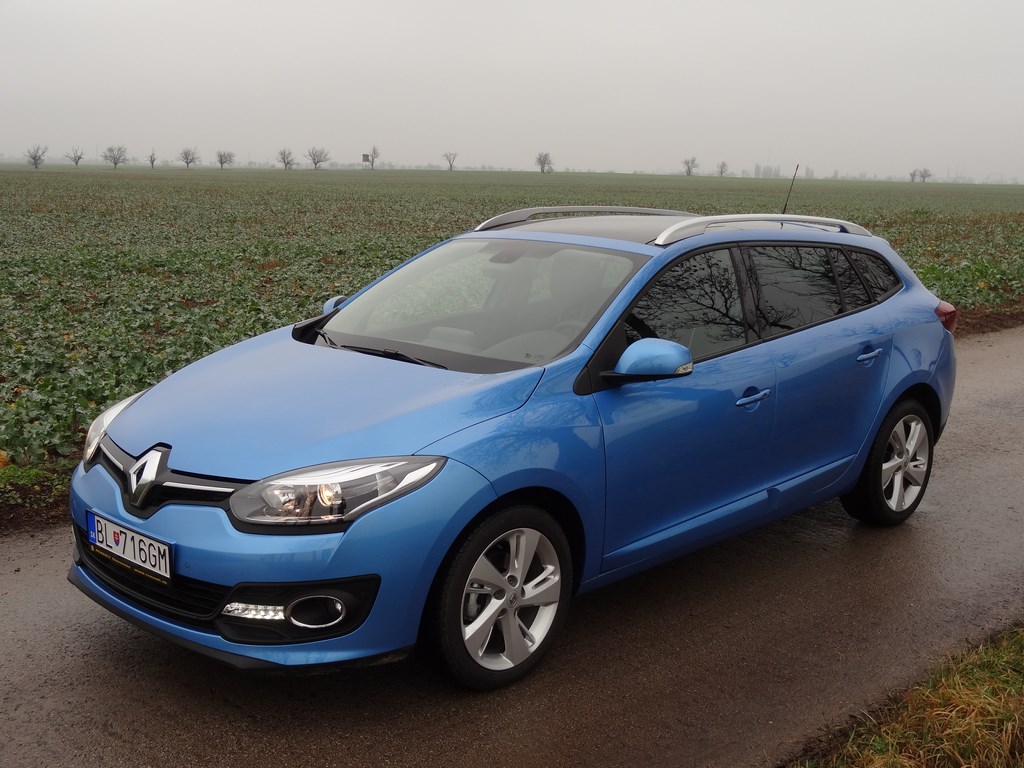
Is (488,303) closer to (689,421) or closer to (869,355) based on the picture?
(689,421)

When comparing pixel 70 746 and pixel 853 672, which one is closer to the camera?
pixel 70 746

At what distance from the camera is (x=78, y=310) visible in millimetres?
13500

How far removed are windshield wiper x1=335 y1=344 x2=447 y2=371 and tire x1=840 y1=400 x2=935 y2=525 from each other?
2623 millimetres

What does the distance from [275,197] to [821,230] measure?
55078mm

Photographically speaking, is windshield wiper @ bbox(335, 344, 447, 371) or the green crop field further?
the green crop field

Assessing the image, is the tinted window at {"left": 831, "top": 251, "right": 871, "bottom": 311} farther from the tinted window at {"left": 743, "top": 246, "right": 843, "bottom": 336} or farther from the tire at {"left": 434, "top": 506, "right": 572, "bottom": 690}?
the tire at {"left": 434, "top": 506, "right": 572, "bottom": 690}

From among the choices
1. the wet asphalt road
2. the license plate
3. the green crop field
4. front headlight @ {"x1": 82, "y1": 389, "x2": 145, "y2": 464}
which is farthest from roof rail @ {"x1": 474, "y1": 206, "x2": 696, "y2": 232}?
the license plate

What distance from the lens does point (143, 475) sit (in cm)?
324

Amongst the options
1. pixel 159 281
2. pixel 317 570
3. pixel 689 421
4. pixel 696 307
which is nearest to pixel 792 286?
pixel 696 307

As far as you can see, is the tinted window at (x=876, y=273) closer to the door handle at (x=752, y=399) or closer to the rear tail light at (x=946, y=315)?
the rear tail light at (x=946, y=315)

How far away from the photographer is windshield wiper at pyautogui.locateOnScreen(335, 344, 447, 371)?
3.78 m

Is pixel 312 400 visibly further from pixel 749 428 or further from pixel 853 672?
pixel 853 672

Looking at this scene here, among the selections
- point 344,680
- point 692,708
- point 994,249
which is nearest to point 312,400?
point 344,680

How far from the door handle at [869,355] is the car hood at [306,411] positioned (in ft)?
6.84
